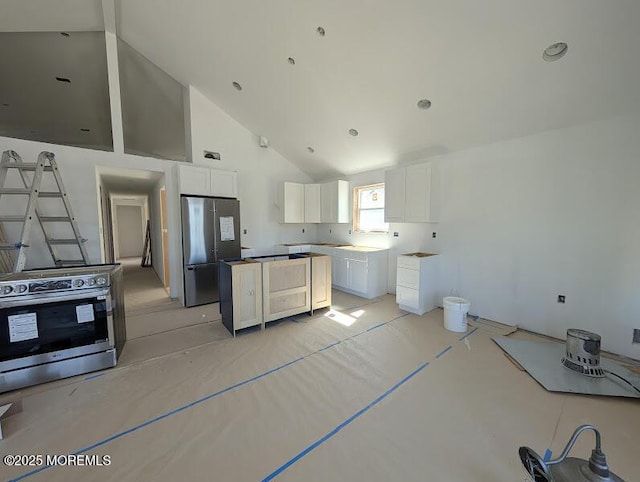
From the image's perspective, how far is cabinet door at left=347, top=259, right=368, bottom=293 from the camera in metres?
4.81

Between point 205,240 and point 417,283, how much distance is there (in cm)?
362

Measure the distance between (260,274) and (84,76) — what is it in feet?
16.9

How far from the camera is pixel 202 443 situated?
167 centimetres

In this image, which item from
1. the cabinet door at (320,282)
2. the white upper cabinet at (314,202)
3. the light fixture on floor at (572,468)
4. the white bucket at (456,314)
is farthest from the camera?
the white upper cabinet at (314,202)

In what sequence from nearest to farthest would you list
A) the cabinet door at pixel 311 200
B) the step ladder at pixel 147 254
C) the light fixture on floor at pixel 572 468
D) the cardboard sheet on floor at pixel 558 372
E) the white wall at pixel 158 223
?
the light fixture on floor at pixel 572 468 < the cardboard sheet on floor at pixel 558 372 < the white wall at pixel 158 223 < the cabinet door at pixel 311 200 < the step ladder at pixel 147 254

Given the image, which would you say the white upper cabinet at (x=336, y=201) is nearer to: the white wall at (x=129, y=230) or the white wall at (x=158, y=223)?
the white wall at (x=158, y=223)

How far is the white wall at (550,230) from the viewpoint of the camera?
9.02ft

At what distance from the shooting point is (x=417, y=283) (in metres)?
3.93

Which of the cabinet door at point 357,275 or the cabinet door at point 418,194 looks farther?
the cabinet door at point 357,275

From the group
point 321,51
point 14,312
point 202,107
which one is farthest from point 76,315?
point 202,107

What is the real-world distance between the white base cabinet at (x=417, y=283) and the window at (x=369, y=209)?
4.08 ft

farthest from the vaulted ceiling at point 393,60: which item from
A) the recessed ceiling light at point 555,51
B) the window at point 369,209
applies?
the window at point 369,209

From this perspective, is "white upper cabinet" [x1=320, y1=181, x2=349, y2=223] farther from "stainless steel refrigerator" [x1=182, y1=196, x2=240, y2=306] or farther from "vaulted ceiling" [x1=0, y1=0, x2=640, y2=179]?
"stainless steel refrigerator" [x1=182, y1=196, x2=240, y2=306]

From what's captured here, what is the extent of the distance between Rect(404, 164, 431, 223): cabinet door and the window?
35.5 inches
